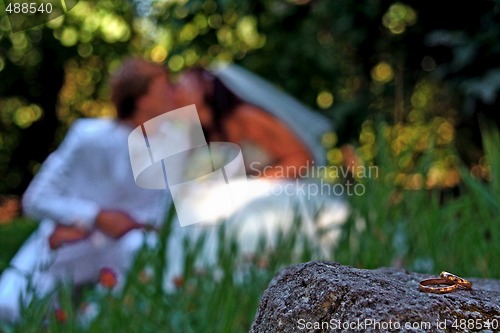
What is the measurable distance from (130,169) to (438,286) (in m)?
2.26

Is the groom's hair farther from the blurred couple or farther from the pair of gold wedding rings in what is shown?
the pair of gold wedding rings

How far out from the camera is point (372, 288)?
2.24 ft

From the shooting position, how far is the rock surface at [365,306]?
66 cm

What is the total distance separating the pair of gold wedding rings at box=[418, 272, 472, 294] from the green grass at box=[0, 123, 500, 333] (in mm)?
658

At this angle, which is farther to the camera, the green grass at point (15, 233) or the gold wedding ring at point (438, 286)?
the green grass at point (15, 233)

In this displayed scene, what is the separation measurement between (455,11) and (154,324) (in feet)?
6.79

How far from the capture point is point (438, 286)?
72 cm

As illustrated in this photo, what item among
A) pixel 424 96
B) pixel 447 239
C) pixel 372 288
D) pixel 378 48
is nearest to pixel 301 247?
pixel 447 239

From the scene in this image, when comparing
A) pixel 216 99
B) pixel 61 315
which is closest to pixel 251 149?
pixel 216 99

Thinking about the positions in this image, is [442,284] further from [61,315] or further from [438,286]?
[61,315]

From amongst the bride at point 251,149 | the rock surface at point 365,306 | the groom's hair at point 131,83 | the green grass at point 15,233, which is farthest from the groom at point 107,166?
the green grass at point 15,233

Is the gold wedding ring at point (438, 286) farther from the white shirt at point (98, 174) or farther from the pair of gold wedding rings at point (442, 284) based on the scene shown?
the white shirt at point (98, 174)

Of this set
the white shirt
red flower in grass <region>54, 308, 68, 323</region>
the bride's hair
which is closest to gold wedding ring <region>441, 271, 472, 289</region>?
red flower in grass <region>54, 308, 68, 323</region>

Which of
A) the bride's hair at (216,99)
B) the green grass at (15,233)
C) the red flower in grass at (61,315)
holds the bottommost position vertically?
the green grass at (15,233)
